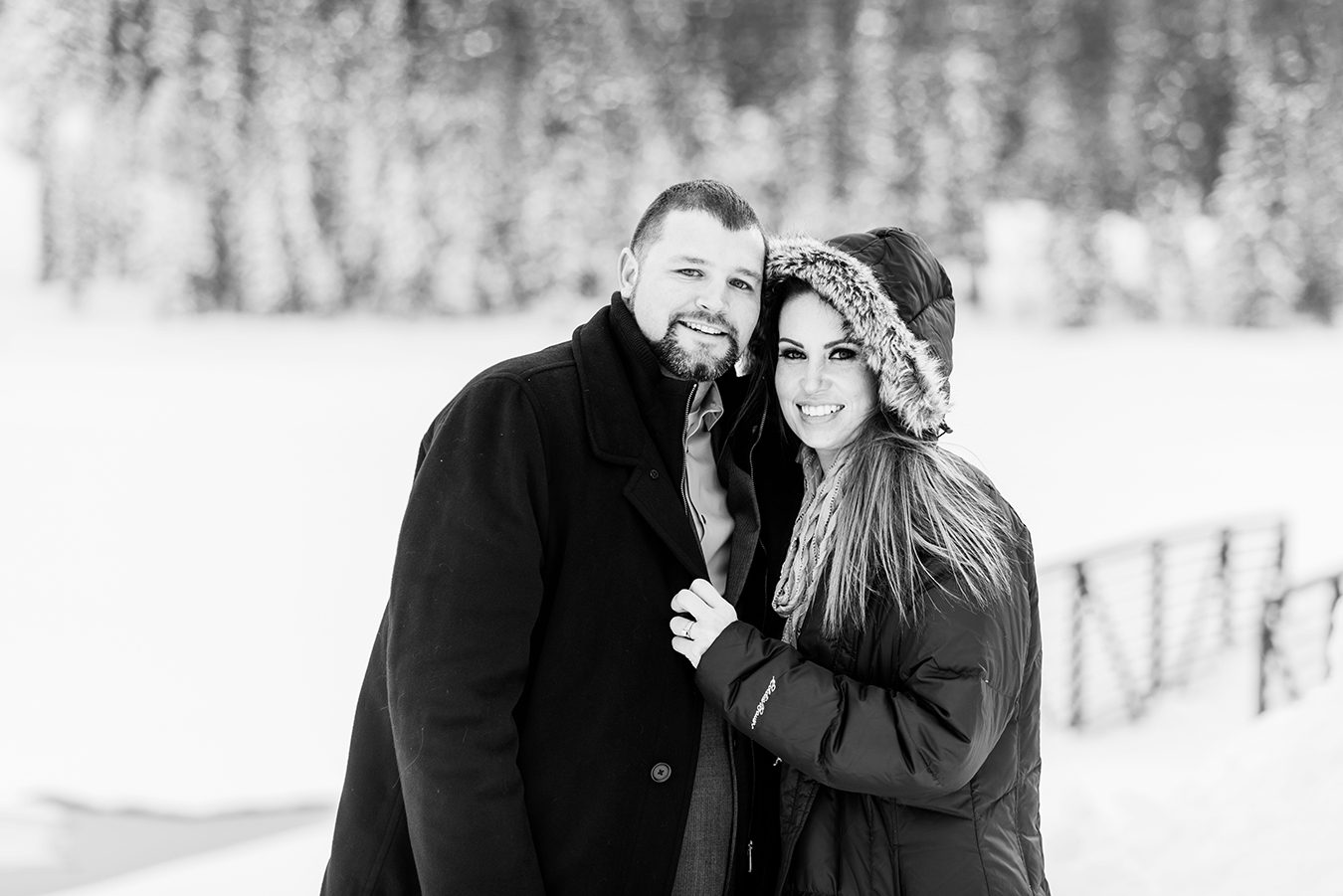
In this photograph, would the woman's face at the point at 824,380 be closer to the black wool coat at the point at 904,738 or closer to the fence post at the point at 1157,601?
the black wool coat at the point at 904,738

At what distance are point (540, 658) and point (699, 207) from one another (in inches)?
28.9

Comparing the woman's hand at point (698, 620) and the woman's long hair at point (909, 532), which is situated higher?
the woman's long hair at point (909, 532)

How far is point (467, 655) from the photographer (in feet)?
4.80

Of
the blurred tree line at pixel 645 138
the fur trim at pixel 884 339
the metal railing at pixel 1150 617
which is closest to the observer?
the fur trim at pixel 884 339

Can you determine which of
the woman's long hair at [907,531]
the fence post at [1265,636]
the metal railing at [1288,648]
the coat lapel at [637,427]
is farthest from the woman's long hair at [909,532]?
the fence post at [1265,636]

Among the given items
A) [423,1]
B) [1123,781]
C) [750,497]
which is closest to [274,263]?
[423,1]

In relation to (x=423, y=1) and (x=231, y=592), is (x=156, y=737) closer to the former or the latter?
(x=231, y=592)

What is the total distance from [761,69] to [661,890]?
23.7 feet

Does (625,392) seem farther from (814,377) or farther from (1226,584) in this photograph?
(1226,584)

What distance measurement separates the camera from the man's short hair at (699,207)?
1.73 metres

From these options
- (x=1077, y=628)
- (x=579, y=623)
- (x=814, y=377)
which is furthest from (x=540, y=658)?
(x=1077, y=628)

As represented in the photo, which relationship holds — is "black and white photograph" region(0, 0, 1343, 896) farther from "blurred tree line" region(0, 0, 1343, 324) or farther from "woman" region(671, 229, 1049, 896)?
"woman" region(671, 229, 1049, 896)

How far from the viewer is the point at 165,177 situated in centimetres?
757

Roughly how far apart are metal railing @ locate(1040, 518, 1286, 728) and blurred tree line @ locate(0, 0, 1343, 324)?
214 cm
